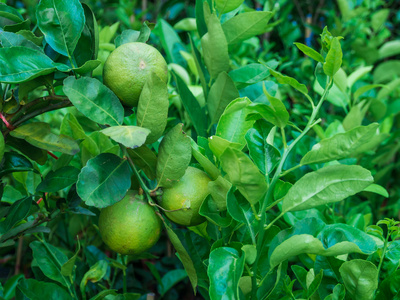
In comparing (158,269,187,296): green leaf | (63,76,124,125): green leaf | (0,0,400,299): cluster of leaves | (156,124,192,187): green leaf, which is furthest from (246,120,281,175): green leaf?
(158,269,187,296): green leaf

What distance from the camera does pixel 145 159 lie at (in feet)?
2.11

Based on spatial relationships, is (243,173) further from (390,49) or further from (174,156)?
(390,49)

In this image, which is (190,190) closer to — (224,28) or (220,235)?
(220,235)

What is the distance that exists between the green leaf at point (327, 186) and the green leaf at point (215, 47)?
31 centimetres

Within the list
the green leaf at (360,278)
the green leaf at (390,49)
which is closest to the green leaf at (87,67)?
the green leaf at (360,278)

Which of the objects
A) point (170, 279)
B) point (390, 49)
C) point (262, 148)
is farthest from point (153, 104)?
point (390, 49)

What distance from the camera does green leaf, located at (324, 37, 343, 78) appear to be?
22.9 inches

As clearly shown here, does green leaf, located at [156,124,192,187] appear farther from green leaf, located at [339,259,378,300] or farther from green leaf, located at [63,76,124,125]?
green leaf, located at [339,259,378,300]

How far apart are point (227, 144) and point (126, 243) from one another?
22 centimetres

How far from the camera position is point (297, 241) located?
1.76 feet

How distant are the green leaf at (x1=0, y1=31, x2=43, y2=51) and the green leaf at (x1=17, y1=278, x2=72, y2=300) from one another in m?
0.39

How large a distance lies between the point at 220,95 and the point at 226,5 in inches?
7.5

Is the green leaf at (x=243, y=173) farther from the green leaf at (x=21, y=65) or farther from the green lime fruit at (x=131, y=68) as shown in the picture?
the green leaf at (x=21, y=65)

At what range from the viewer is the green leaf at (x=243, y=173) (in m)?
0.51
